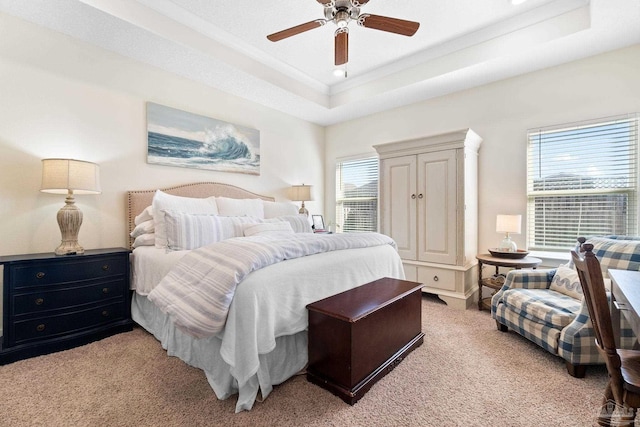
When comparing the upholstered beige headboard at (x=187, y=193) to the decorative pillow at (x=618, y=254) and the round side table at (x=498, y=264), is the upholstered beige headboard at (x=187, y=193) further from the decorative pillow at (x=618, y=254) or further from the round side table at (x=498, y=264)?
the decorative pillow at (x=618, y=254)

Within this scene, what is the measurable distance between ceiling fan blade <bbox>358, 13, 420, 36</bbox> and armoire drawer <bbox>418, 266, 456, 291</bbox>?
94.9 inches

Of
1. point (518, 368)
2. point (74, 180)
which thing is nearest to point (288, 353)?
point (518, 368)

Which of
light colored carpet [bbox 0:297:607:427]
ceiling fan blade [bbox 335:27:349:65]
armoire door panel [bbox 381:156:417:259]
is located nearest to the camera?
A: light colored carpet [bbox 0:297:607:427]

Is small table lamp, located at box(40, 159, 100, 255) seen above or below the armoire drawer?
above

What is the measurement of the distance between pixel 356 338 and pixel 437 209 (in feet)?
7.32

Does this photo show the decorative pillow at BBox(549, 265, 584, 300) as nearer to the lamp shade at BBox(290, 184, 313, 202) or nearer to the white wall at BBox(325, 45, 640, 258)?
the white wall at BBox(325, 45, 640, 258)

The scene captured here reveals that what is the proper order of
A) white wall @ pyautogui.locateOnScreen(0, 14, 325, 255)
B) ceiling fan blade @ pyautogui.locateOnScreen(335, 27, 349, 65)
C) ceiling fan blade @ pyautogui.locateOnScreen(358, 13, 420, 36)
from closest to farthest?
ceiling fan blade @ pyautogui.locateOnScreen(358, 13, 420, 36) → ceiling fan blade @ pyautogui.locateOnScreen(335, 27, 349, 65) → white wall @ pyautogui.locateOnScreen(0, 14, 325, 255)

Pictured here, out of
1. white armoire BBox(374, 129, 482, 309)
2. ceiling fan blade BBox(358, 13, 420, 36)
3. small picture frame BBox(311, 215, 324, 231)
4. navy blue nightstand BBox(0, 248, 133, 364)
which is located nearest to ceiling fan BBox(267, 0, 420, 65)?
ceiling fan blade BBox(358, 13, 420, 36)

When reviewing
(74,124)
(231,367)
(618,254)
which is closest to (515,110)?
(618,254)

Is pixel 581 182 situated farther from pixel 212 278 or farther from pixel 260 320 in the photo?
pixel 212 278

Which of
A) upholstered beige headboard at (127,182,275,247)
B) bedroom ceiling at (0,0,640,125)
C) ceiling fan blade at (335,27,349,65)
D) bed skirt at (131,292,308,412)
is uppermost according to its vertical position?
bedroom ceiling at (0,0,640,125)

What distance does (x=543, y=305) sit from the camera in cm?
209

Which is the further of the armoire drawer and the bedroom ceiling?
the armoire drawer

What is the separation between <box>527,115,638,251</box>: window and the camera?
2748mm
